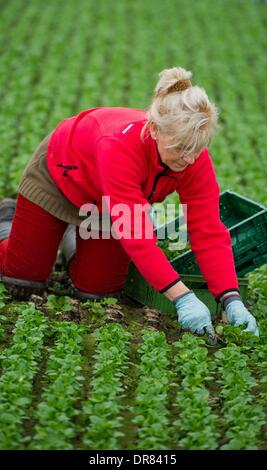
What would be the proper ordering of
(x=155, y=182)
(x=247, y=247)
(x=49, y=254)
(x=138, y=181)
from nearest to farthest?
(x=138, y=181)
(x=155, y=182)
(x=247, y=247)
(x=49, y=254)

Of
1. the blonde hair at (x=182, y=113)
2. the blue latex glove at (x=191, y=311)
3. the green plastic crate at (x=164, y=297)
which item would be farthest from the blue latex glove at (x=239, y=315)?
the blonde hair at (x=182, y=113)

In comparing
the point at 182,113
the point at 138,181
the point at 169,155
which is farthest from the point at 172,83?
the point at 138,181

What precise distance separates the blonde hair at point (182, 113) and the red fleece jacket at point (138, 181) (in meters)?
0.21

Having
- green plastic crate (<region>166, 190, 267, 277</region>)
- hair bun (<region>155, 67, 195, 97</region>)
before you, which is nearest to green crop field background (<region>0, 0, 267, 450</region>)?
green plastic crate (<region>166, 190, 267, 277</region>)

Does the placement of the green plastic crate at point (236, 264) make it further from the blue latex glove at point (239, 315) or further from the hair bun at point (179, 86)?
the hair bun at point (179, 86)

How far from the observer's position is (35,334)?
392 centimetres

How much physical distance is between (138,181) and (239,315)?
2.66 feet

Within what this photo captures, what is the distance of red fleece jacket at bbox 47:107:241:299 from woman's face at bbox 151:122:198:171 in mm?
75

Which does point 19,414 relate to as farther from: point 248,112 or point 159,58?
point 159,58

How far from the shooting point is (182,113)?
3.65 m

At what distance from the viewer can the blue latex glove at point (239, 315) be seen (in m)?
3.99

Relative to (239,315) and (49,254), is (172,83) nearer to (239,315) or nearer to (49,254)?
(239,315)

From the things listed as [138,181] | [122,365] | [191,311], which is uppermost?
[138,181]

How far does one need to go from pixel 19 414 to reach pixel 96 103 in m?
5.83
